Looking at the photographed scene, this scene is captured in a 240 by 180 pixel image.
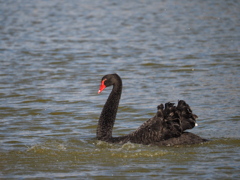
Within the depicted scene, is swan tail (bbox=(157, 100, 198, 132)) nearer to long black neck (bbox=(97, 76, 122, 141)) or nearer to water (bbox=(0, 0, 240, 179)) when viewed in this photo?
water (bbox=(0, 0, 240, 179))

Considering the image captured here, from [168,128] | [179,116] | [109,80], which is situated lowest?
[168,128]

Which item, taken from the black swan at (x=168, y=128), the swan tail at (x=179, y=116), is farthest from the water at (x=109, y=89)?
the swan tail at (x=179, y=116)

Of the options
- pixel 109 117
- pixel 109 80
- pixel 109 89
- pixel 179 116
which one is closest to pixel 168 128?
pixel 179 116

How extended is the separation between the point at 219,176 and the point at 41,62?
9.15 m

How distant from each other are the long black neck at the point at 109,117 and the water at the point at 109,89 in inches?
8.5

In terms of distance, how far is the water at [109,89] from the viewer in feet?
21.5

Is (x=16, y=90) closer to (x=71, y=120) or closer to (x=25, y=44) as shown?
(x=71, y=120)

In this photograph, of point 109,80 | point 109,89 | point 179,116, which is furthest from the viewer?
point 109,89

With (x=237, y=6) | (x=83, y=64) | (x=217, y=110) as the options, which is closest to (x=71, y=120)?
(x=217, y=110)

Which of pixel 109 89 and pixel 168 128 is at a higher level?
pixel 109 89

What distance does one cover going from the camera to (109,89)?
11.5 meters

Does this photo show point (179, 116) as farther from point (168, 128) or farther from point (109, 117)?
point (109, 117)

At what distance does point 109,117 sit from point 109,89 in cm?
379

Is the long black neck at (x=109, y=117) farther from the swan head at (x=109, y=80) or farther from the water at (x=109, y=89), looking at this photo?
the water at (x=109, y=89)
